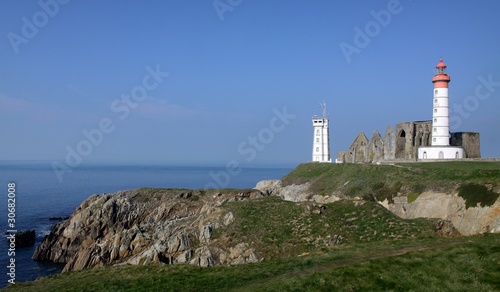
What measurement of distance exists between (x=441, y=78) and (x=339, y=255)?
167 ft

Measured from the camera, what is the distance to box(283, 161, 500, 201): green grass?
141 ft

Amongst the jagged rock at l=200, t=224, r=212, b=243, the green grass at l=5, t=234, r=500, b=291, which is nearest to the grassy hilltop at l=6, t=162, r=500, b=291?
the green grass at l=5, t=234, r=500, b=291

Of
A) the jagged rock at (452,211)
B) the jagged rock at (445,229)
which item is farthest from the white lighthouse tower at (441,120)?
the jagged rock at (445,229)

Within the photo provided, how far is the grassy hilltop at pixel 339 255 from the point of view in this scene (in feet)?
61.8

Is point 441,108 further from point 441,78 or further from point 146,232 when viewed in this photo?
point 146,232

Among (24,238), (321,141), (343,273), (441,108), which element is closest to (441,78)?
(441,108)

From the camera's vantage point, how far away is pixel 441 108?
6612 centimetres

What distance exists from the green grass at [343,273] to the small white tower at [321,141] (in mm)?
63029

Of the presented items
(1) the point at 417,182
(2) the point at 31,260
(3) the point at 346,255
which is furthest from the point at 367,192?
(2) the point at 31,260

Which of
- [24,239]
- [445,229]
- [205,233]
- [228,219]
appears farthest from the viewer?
[24,239]

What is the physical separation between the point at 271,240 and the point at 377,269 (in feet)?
62.2

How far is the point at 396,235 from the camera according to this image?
35.1 metres

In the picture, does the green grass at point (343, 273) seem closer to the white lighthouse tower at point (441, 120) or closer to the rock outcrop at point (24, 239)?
the rock outcrop at point (24, 239)

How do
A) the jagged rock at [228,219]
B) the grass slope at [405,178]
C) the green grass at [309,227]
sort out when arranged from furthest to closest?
the jagged rock at [228,219] < the grass slope at [405,178] < the green grass at [309,227]
